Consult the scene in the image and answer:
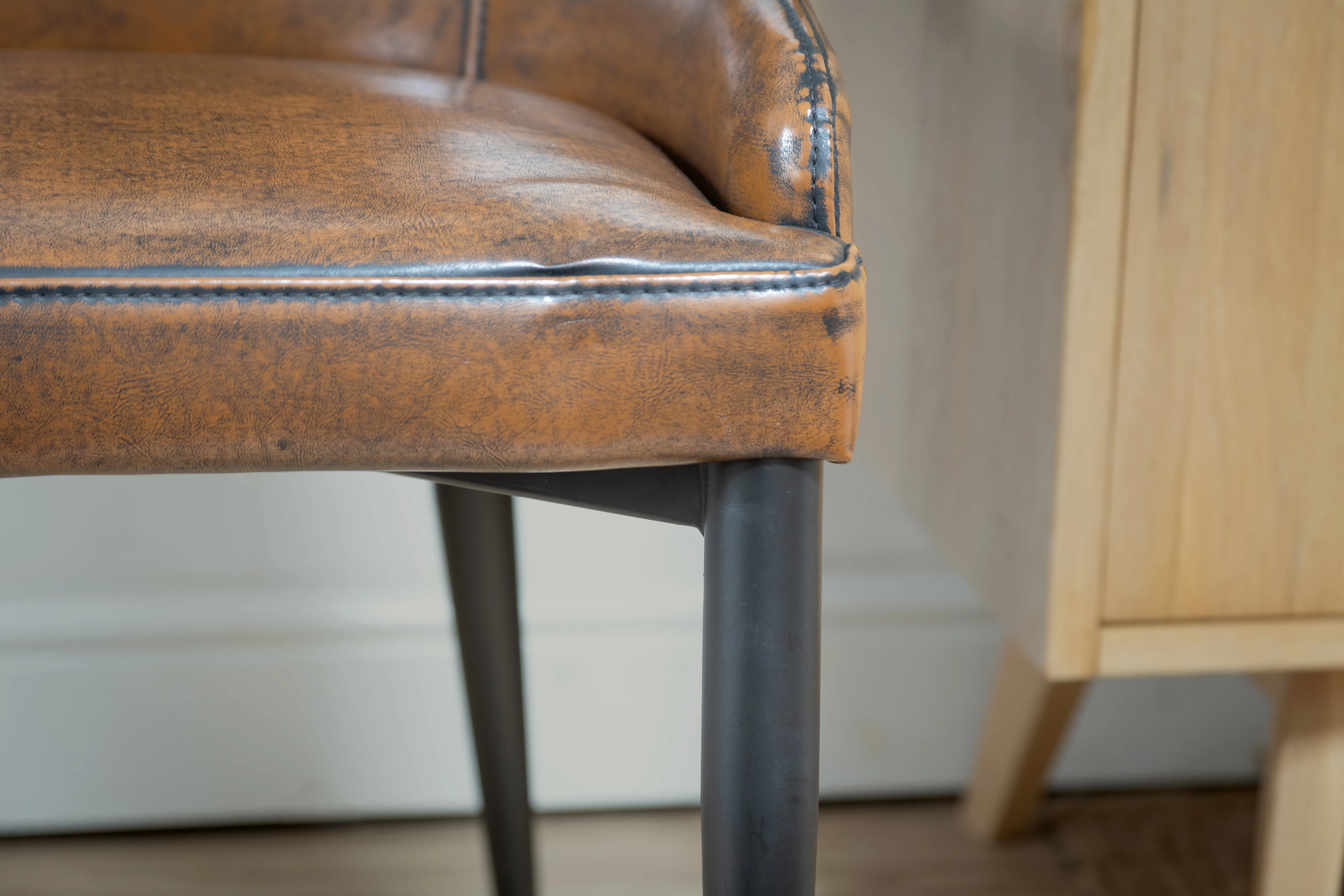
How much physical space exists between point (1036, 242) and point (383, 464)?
38cm

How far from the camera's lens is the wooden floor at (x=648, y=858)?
0.81 m

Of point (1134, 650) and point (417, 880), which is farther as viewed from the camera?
point (417, 880)

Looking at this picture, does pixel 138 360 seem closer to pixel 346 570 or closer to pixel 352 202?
pixel 352 202

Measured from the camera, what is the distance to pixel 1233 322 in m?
0.52

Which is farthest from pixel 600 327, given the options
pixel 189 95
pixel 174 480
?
pixel 174 480

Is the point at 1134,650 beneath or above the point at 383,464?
beneath

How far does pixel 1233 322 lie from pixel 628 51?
0.32m

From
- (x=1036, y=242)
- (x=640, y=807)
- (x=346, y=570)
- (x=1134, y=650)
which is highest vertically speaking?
(x=1036, y=242)

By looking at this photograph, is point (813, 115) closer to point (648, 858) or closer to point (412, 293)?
point (412, 293)

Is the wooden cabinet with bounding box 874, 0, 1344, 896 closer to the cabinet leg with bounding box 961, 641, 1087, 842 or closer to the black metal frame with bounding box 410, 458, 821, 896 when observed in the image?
the cabinet leg with bounding box 961, 641, 1087, 842

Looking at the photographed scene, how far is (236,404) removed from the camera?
0.29m

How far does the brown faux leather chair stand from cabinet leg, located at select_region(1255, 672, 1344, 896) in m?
0.44

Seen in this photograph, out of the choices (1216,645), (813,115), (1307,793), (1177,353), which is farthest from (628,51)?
(1307,793)

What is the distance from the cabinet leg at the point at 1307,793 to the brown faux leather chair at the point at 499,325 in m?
0.44
